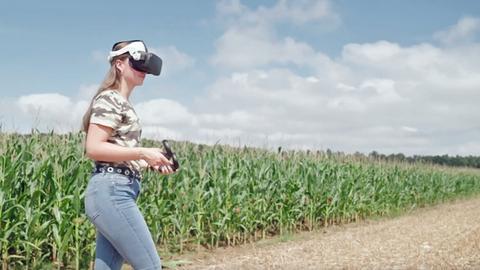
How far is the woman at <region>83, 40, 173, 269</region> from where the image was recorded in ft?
8.96

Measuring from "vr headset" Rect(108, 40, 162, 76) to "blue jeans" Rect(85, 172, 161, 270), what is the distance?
648mm

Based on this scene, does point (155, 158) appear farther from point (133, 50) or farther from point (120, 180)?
point (133, 50)

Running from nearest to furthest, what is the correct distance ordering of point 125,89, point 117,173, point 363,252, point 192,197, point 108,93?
point 117,173 → point 108,93 → point 125,89 → point 363,252 → point 192,197

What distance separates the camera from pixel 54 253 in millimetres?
6887

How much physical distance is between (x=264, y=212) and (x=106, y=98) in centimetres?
874

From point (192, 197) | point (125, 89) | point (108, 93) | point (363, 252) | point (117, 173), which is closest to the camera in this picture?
point (117, 173)

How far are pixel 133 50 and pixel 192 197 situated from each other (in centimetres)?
678

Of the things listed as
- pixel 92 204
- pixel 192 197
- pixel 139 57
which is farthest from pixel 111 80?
pixel 192 197

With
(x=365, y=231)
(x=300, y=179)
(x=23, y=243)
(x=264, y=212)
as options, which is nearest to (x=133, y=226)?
(x=23, y=243)

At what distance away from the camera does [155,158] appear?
2.70 meters

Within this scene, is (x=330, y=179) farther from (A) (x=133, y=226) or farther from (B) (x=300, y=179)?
(A) (x=133, y=226)

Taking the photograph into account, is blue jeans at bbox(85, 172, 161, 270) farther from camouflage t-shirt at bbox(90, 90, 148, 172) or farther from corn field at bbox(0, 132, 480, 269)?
corn field at bbox(0, 132, 480, 269)

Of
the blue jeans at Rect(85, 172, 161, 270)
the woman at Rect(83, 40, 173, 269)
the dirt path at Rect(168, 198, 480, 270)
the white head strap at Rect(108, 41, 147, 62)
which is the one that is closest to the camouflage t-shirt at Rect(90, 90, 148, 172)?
the woman at Rect(83, 40, 173, 269)

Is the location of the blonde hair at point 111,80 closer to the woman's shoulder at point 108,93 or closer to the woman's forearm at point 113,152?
the woman's shoulder at point 108,93
